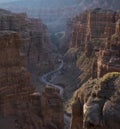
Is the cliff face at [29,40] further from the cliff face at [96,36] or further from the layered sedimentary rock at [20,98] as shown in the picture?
the layered sedimentary rock at [20,98]

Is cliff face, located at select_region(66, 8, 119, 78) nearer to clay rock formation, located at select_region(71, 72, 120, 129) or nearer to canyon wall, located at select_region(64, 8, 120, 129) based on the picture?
canyon wall, located at select_region(64, 8, 120, 129)

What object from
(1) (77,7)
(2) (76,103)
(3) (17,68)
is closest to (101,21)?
(3) (17,68)

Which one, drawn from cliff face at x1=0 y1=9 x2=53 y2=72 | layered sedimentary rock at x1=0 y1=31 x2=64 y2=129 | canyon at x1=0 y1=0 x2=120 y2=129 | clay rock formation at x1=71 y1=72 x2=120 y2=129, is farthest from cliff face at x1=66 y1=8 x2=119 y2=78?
clay rock formation at x1=71 y1=72 x2=120 y2=129

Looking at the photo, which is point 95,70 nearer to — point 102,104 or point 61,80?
point 61,80

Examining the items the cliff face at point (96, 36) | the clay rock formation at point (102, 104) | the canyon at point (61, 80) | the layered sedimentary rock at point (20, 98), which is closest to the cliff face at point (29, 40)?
the canyon at point (61, 80)

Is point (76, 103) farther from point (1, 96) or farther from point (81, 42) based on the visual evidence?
point (81, 42)

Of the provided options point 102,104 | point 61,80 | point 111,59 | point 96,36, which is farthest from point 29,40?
point 102,104
